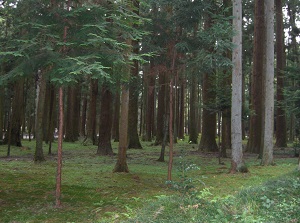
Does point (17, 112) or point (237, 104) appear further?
point (17, 112)

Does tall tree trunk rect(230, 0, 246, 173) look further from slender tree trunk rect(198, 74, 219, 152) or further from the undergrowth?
slender tree trunk rect(198, 74, 219, 152)

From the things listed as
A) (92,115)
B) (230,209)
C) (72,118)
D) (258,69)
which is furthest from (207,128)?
(230,209)

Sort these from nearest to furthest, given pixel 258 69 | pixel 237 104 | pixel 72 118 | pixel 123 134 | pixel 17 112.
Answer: pixel 123 134 < pixel 237 104 < pixel 258 69 < pixel 17 112 < pixel 72 118

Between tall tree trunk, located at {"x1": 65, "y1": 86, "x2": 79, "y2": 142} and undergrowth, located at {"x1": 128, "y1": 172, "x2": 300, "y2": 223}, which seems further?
tall tree trunk, located at {"x1": 65, "y1": 86, "x2": 79, "y2": 142}

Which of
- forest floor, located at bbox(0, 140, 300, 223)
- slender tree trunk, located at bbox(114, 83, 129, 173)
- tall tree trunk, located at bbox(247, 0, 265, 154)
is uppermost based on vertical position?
tall tree trunk, located at bbox(247, 0, 265, 154)

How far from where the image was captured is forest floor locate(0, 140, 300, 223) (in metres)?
5.37

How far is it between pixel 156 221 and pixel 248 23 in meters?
29.5

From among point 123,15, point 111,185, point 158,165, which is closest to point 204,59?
point 123,15

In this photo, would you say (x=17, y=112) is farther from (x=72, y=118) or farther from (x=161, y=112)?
(x=161, y=112)

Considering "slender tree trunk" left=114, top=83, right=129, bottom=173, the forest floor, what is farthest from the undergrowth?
"slender tree trunk" left=114, top=83, right=129, bottom=173

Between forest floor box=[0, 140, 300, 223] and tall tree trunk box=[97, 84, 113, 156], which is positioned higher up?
tall tree trunk box=[97, 84, 113, 156]

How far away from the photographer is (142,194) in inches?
343

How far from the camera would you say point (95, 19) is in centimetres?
714

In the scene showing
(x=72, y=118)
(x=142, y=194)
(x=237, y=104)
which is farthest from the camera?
(x=72, y=118)
